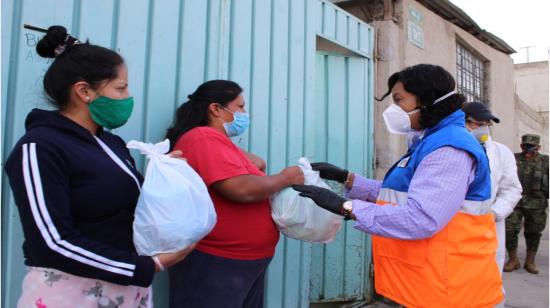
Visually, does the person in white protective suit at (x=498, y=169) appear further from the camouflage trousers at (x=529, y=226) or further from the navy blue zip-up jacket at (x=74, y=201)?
the navy blue zip-up jacket at (x=74, y=201)

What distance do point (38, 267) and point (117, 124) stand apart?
558 millimetres

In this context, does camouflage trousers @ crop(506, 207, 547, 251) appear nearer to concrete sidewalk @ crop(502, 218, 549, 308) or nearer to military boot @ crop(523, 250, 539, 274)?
military boot @ crop(523, 250, 539, 274)

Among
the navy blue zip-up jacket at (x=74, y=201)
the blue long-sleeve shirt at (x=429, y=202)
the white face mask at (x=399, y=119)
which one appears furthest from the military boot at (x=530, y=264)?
the navy blue zip-up jacket at (x=74, y=201)

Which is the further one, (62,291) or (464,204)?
(464,204)

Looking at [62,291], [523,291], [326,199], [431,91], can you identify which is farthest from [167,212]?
[523,291]

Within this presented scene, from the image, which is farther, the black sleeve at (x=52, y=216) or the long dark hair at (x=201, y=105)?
the long dark hair at (x=201, y=105)

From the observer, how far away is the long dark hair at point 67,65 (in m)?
1.47

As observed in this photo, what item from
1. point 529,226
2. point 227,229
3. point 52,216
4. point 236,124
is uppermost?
point 236,124

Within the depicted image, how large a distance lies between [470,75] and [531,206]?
247 centimetres

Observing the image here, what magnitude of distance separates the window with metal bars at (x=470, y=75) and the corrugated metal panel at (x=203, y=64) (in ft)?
11.4

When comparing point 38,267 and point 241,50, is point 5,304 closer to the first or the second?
point 38,267

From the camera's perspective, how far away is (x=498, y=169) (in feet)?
13.2

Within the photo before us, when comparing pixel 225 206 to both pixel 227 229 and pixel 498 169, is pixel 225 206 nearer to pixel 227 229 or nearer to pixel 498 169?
pixel 227 229

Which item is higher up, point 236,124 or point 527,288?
point 236,124
